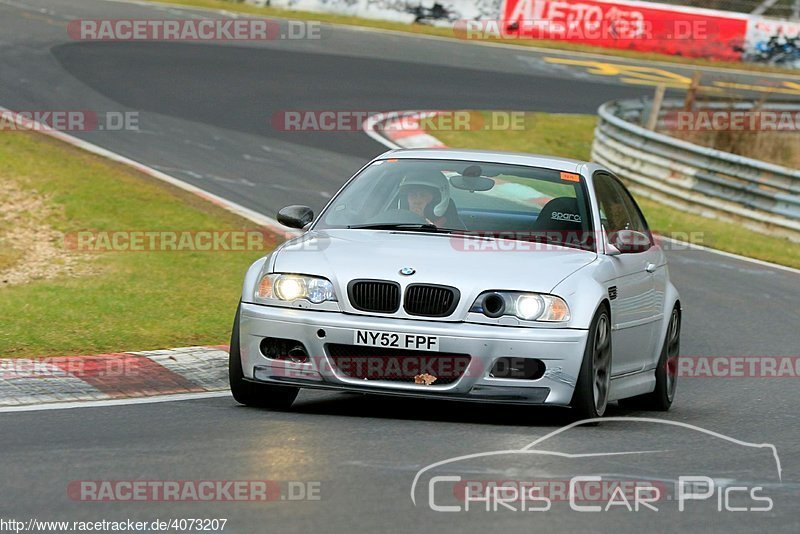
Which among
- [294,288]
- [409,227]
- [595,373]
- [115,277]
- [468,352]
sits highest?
[409,227]

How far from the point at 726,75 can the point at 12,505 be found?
31499mm

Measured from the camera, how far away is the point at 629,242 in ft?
28.6

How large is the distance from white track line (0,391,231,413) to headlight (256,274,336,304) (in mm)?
959

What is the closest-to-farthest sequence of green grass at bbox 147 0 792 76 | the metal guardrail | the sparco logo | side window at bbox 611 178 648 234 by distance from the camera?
the sparco logo < side window at bbox 611 178 648 234 < the metal guardrail < green grass at bbox 147 0 792 76

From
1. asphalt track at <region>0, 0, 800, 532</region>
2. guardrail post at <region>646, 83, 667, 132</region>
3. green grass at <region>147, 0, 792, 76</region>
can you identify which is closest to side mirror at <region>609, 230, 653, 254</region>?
asphalt track at <region>0, 0, 800, 532</region>

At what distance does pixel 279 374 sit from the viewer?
26.4 feet

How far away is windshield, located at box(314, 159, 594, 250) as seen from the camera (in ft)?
29.1

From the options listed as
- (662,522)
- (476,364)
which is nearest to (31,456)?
(476,364)

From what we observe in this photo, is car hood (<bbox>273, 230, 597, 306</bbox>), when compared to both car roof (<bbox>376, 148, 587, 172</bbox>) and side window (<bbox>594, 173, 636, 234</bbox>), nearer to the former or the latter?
side window (<bbox>594, 173, 636, 234</bbox>)

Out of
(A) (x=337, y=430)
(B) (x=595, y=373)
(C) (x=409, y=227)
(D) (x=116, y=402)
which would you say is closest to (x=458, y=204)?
(C) (x=409, y=227)

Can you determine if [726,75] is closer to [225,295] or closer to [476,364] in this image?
[225,295]

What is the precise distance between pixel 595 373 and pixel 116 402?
263 cm

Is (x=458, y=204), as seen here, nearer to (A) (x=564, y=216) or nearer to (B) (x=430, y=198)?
(B) (x=430, y=198)

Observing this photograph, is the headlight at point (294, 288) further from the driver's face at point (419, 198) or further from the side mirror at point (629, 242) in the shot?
the side mirror at point (629, 242)
